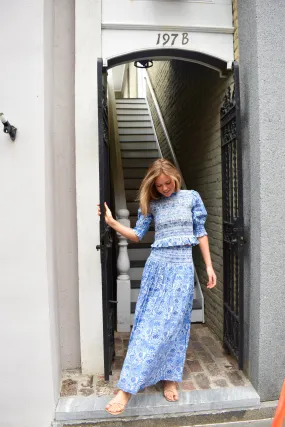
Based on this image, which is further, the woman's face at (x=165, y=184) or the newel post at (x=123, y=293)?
the newel post at (x=123, y=293)

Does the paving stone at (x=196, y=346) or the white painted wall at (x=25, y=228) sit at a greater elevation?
the white painted wall at (x=25, y=228)

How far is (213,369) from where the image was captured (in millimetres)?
3441

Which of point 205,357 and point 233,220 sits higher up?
point 233,220

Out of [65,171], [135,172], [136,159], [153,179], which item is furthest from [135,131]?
[153,179]

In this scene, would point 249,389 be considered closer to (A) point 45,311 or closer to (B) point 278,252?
(B) point 278,252

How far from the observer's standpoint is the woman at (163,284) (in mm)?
2746

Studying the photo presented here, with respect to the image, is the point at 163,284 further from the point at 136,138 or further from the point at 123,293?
the point at 136,138

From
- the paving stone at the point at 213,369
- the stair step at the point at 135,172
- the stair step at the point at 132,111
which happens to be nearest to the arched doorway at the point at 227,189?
the paving stone at the point at 213,369

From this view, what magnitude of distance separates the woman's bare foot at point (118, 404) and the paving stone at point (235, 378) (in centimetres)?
100

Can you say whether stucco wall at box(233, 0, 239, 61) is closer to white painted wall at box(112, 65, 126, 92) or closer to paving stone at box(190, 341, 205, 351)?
paving stone at box(190, 341, 205, 351)

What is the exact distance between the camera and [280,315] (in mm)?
2996

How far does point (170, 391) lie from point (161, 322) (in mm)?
642

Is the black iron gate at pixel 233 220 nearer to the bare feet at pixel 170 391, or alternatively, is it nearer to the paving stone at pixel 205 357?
the paving stone at pixel 205 357

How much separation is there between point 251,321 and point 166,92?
210 inches
